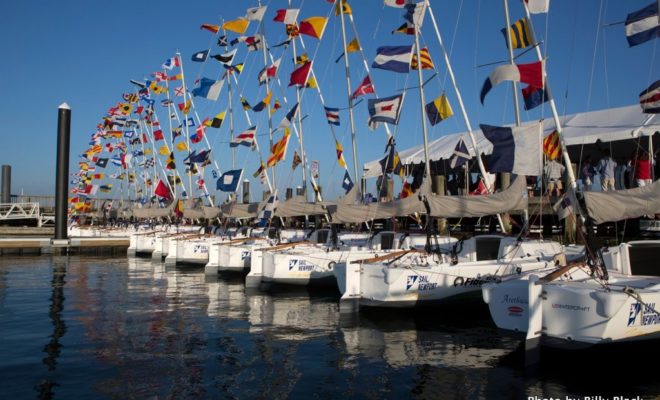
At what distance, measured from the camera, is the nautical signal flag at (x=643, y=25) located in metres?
14.0

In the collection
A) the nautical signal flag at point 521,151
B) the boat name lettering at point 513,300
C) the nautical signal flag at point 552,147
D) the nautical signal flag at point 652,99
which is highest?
the nautical signal flag at point 652,99

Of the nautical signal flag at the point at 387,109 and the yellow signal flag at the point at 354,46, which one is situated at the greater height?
the yellow signal flag at the point at 354,46

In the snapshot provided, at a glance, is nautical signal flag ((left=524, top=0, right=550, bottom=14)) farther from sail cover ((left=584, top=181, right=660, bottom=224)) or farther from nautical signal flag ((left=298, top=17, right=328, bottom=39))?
nautical signal flag ((left=298, top=17, right=328, bottom=39))

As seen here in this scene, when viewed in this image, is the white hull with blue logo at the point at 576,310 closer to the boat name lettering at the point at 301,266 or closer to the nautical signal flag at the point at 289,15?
the boat name lettering at the point at 301,266

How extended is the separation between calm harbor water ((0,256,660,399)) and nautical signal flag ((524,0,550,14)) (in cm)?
873

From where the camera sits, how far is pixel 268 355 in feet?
41.0

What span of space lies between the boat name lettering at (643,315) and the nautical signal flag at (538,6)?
9066mm

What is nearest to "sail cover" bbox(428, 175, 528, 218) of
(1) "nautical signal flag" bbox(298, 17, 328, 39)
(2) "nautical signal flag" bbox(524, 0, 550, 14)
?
(2) "nautical signal flag" bbox(524, 0, 550, 14)

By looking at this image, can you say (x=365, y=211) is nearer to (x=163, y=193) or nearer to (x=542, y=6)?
(x=542, y=6)

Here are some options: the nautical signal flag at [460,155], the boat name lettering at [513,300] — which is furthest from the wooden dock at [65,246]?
the boat name lettering at [513,300]

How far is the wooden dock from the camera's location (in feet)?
138

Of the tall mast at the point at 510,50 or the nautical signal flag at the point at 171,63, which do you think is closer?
the tall mast at the point at 510,50

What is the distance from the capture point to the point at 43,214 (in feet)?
250

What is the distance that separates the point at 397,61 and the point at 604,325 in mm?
12167
